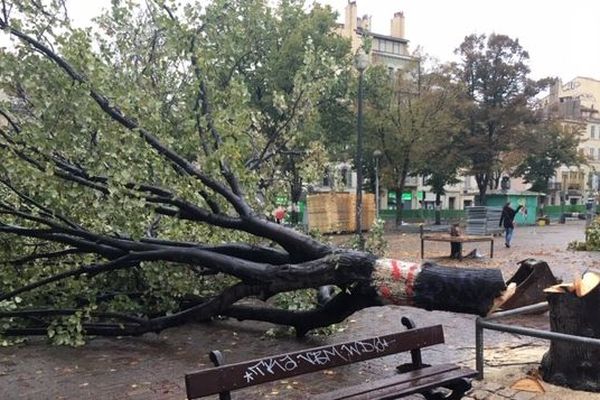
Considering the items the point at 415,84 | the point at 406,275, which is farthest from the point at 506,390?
the point at 415,84

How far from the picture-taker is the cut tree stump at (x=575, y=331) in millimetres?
4664

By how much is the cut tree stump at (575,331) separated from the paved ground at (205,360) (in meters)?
0.13

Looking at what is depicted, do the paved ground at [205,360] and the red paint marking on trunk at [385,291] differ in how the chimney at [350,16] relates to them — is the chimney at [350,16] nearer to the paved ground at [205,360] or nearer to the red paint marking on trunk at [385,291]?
the paved ground at [205,360]

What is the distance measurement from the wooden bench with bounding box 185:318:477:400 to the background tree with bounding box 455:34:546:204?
112 feet

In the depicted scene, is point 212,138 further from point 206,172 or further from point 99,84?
point 99,84

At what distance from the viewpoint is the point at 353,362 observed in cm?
409

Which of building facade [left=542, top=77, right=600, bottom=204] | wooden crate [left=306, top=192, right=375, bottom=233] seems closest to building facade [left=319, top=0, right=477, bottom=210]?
building facade [left=542, top=77, right=600, bottom=204]

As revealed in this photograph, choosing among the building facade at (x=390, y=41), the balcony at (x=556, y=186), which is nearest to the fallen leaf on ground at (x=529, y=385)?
the building facade at (x=390, y=41)

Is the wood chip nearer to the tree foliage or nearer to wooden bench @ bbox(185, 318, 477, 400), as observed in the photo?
wooden bench @ bbox(185, 318, 477, 400)

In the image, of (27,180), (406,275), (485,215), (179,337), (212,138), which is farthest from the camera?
(485,215)

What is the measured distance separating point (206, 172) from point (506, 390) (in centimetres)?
343

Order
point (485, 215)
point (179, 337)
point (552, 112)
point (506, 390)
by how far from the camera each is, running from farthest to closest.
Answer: point (552, 112)
point (485, 215)
point (179, 337)
point (506, 390)

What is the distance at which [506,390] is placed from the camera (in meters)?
4.81

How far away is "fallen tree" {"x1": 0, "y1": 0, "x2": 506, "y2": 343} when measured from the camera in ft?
18.1
